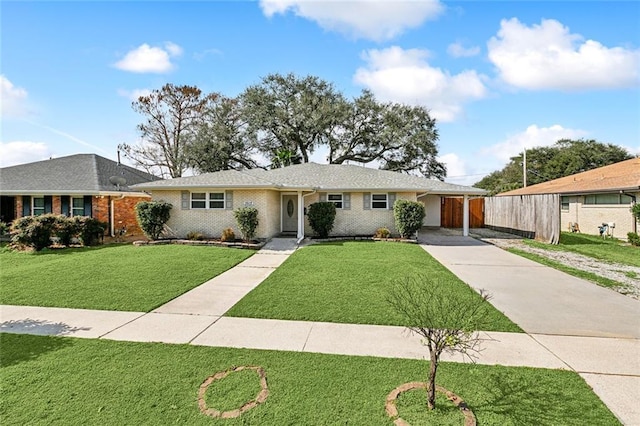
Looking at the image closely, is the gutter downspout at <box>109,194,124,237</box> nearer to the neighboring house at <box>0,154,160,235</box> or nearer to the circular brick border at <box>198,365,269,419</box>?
the neighboring house at <box>0,154,160,235</box>

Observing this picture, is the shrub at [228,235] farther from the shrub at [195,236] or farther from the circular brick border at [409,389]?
the circular brick border at [409,389]

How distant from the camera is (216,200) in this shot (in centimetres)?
1496

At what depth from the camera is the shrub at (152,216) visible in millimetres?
14367

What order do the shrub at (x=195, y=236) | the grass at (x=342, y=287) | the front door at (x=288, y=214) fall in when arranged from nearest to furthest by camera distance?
the grass at (x=342, y=287), the shrub at (x=195, y=236), the front door at (x=288, y=214)

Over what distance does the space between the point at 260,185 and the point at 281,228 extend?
3.73 metres

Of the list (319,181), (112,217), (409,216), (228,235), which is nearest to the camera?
(228,235)

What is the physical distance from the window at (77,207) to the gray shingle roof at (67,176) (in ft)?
2.23

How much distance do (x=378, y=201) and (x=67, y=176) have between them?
16.5 m

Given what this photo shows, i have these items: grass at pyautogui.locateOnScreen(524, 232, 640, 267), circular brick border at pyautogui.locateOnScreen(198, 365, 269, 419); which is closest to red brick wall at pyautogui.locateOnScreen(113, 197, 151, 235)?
circular brick border at pyautogui.locateOnScreen(198, 365, 269, 419)

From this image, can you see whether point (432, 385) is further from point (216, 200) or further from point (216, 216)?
point (216, 200)

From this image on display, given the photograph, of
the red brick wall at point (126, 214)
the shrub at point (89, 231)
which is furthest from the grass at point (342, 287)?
the red brick wall at point (126, 214)

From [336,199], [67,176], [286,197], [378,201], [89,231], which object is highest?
[67,176]

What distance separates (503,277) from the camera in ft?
28.6

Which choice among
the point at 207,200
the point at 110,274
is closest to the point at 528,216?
the point at 207,200
